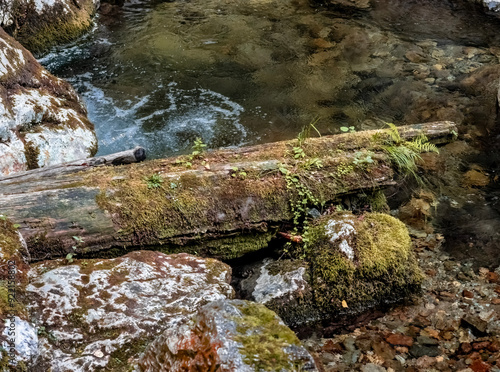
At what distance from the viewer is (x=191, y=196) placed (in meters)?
4.29

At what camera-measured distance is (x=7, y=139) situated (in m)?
5.72

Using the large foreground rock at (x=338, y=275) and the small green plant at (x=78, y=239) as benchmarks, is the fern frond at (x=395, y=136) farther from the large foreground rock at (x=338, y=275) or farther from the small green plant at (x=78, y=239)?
the small green plant at (x=78, y=239)

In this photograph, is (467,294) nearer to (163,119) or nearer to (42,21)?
(163,119)

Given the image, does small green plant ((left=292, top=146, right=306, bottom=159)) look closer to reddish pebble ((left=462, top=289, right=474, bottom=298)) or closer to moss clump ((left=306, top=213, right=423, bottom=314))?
moss clump ((left=306, top=213, right=423, bottom=314))

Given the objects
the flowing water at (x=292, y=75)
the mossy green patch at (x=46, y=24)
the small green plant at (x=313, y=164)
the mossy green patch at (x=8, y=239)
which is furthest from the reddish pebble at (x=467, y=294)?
the mossy green patch at (x=46, y=24)

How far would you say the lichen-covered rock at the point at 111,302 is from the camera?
2.88 metres

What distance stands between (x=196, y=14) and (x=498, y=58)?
24.6 feet

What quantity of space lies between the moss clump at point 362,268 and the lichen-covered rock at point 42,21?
7.82 m

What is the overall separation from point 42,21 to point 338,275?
8709mm

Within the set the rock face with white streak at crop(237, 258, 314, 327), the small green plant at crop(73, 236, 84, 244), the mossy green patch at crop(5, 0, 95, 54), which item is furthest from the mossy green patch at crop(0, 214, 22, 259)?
the mossy green patch at crop(5, 0, 95, 54)

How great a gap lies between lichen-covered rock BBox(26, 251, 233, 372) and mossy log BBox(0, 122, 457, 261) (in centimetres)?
39

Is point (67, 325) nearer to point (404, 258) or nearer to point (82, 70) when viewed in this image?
point (404, 258)

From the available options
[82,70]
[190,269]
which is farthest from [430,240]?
[82,70]

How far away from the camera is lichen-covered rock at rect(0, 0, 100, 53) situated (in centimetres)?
879
